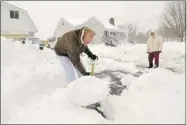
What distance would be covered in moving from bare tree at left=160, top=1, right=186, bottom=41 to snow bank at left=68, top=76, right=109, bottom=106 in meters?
37.0

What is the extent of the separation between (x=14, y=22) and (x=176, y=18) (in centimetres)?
2373

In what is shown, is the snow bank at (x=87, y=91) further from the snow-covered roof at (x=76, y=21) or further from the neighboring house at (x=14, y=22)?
the snow-covered roof at (x=76, y=21)

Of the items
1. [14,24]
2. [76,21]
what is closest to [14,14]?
[14,24]

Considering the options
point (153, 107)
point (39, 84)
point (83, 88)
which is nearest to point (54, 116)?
point (83, 88)

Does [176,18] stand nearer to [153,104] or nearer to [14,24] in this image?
[14,24]

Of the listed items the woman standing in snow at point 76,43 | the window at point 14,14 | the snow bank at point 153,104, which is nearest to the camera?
the snow bank at point 153,104

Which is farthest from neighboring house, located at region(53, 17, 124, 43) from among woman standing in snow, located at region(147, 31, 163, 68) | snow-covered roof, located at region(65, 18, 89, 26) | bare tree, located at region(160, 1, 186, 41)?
woman standing in snow, located at region(147, 31, 163, 68)

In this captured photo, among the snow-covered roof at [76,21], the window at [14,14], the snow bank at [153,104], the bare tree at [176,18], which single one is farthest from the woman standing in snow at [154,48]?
the snow-covered roof at [76,21]

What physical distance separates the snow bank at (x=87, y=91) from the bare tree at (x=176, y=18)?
37.0m

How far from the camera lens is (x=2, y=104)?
12.0 feet

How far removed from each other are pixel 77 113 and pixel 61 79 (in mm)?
3160

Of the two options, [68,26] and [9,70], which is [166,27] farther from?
[9,70]

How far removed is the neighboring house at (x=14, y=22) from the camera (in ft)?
98.9

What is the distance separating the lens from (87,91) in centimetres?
391
